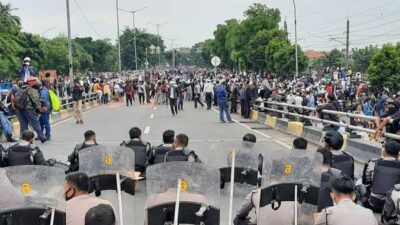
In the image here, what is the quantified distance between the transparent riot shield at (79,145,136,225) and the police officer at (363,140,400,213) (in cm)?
345

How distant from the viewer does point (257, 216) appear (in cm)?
546

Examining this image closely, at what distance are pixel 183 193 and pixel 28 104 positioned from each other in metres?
11.6

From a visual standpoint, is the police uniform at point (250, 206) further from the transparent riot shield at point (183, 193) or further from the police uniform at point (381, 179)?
the police uniform at point (381, 179)

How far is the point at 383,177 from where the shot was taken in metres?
7.81

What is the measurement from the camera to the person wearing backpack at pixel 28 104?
51.5ft

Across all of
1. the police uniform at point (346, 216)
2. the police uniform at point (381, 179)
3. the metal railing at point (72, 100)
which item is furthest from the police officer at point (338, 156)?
the metal railing at point (72, 100)

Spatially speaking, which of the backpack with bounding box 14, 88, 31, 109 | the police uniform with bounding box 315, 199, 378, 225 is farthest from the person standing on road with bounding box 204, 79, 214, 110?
the police uniform with bounding box 315, 199, 378, 225

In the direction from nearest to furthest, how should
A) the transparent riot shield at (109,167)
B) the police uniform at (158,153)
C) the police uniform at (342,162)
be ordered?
the transparent riot shield at (109,167), the police uniform at (342,162), the police uniform at (158,153)

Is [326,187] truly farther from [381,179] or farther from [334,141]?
[381,179]

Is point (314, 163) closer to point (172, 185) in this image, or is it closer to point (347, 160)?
point (172, 185)

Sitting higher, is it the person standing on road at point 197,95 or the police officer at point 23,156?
the police officer at point 23,156

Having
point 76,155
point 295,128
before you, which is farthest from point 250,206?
point 295,128

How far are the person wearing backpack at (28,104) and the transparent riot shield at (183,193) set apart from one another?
37.2 feet

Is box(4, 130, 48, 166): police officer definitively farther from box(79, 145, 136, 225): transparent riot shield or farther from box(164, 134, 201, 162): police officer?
box(79, 145, 136, 225): transparent riot shield
